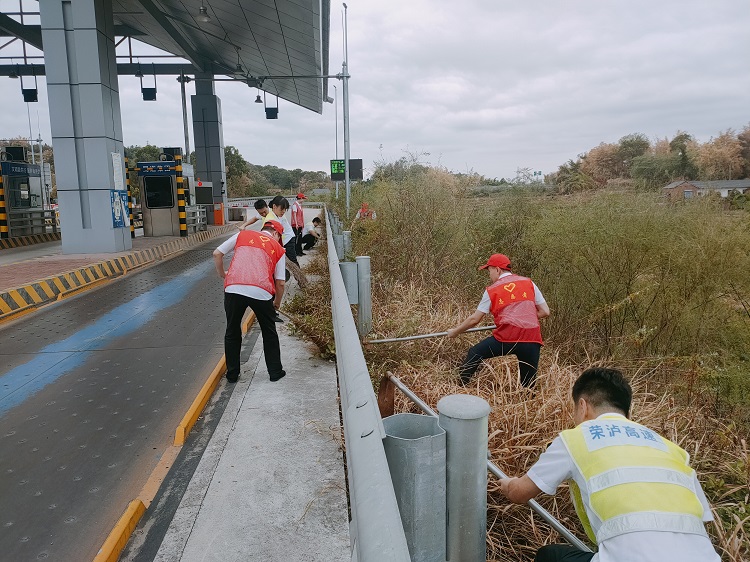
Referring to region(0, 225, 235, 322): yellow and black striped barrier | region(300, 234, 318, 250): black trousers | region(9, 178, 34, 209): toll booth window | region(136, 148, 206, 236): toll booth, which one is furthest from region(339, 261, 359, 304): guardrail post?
region(9, 178, 34, 209): toll booth window

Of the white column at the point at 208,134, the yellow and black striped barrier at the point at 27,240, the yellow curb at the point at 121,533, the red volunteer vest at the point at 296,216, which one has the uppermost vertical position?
the white column at the point at 208,134

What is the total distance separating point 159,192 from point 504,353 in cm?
1777

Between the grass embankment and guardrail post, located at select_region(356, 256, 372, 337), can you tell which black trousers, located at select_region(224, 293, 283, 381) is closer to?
the grass embankment

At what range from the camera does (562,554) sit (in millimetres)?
2379

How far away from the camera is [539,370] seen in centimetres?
548

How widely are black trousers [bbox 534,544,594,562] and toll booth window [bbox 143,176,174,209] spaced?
1981 cm

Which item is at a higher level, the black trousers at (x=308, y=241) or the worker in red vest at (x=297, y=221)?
the worker in red vest at (x=297, y=221)

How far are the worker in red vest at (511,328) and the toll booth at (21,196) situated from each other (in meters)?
18.1

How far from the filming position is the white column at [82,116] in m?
13.3

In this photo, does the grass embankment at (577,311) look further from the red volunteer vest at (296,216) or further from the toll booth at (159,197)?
the toll booth at (159,197)

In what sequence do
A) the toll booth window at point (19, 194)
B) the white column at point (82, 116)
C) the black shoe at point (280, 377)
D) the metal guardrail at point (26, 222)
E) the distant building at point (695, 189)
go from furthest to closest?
the toll booth window at point (19, 194) < the metal guardrail at point (26, 222) < the white column at point (82, 116) < the distant building at point (695, 189) < the black shoe at point (280, 377)

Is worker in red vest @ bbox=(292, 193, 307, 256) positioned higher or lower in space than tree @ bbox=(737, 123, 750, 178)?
lower

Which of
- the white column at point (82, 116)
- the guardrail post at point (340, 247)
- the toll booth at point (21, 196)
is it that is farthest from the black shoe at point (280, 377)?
the toll booth at point (21, 196)

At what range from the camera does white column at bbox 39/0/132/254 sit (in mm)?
13273
